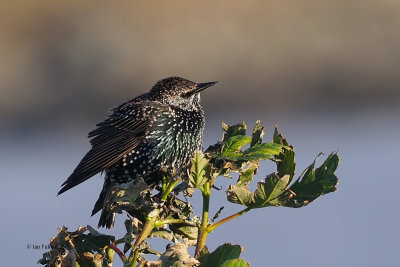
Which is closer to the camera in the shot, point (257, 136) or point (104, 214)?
point (257, 136)

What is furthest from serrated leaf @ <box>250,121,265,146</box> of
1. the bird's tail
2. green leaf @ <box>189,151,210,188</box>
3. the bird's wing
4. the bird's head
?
the bird's head

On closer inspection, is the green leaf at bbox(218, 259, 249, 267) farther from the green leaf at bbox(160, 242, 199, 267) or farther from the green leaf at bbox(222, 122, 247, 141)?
the green leaf at bbox(222, 122, 247, 141)

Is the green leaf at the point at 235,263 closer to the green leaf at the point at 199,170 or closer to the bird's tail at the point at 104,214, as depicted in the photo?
the green leaf at the point at 199,170

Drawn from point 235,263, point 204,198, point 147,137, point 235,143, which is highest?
point 147,137

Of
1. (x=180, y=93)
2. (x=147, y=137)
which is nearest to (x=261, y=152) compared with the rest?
(x=147, y=137)

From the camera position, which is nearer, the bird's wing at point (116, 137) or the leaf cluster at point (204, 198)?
the leaf cluster at point (204, 198)

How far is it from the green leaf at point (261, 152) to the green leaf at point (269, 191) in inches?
2.0

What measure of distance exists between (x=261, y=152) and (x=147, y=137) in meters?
2.13

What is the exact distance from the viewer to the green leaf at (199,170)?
1658mm

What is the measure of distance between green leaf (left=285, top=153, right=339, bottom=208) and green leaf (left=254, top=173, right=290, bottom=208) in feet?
0.11

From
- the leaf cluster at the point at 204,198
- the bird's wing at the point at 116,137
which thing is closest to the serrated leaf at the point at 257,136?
the leaf cluster at the point at 204,198

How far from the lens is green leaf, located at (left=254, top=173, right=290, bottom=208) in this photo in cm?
163

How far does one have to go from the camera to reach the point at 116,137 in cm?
392

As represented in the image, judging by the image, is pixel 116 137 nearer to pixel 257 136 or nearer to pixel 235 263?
pixel 257 136
